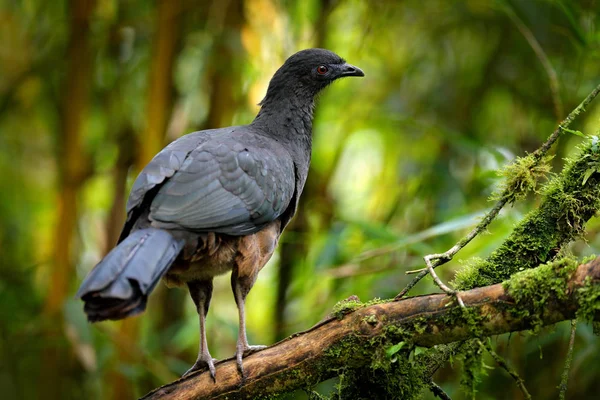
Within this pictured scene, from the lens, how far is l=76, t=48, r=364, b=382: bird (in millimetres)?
2867

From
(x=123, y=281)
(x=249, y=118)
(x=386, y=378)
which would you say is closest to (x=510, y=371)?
(x=386, y=378)

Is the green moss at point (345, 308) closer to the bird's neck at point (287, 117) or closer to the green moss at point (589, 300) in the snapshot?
the green moss at point (589, 300)

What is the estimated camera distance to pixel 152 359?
5875mm

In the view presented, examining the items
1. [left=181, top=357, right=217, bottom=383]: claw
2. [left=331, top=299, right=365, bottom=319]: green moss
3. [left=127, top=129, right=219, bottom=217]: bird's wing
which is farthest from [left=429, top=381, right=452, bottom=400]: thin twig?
[left=127, top=129, right=219, bottom=217]: bird's wing

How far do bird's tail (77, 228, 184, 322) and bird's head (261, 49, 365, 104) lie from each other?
76.6 inches

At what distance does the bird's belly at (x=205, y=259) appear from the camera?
140 inches

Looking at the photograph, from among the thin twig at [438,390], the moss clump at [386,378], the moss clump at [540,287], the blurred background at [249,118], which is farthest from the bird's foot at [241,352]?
the blurred background at [249,118]

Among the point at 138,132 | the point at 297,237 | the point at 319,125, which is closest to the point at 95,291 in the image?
the point at 297,237

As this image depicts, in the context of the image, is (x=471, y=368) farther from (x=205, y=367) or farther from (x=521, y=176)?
(x=205, y=367)

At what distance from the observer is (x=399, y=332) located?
270 centimetres

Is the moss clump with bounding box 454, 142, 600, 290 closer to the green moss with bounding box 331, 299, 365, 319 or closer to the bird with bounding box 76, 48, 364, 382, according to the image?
the green moss with bounding box 331, 299, 365, 319

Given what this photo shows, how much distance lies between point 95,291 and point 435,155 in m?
4.55

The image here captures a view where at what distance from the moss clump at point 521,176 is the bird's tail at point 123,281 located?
1.56 m

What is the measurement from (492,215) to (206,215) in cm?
146
